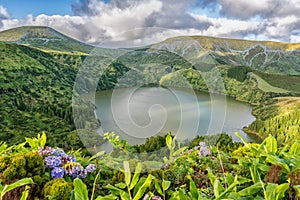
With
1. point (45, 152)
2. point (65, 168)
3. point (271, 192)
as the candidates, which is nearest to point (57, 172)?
point (65, 168)

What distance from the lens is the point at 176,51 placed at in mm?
4422

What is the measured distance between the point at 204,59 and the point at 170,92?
2.48 ft

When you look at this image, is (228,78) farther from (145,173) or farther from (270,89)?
(145,173)

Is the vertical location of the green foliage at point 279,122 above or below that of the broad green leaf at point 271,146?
below

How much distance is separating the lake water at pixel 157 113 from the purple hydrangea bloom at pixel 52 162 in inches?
44.7

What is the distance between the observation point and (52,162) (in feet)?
7.43

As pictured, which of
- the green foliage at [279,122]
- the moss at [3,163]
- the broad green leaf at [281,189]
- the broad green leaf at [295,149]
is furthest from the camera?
the green foliage at [279,122]

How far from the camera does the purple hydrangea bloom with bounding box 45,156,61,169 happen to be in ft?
7.41

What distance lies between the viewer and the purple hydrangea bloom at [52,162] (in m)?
2.26

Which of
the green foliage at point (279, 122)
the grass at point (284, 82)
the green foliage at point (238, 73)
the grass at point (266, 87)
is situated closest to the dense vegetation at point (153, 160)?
the green foliage at point (279, 122)

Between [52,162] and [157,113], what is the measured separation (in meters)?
1.84

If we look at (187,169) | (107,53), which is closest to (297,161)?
(187,169)

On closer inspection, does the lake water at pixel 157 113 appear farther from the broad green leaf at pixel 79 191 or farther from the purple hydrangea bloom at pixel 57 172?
the broad green leaf at pixel 79 191

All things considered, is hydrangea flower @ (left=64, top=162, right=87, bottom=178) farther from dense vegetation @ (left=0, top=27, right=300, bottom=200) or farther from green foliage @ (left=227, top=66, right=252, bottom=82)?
green foliage @ (left=227, top=66, right=252, bottom=82)
